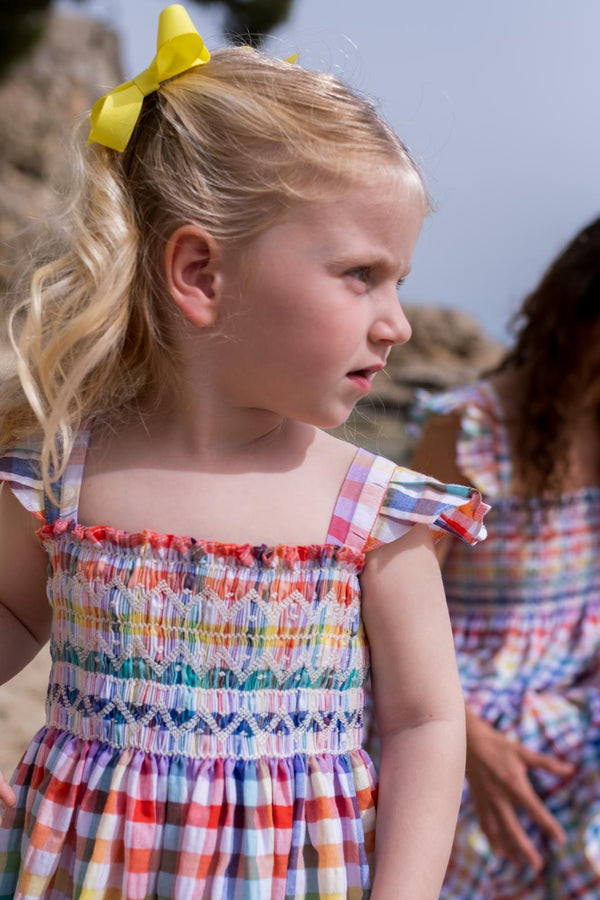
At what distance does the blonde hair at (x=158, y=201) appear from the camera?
133 cm

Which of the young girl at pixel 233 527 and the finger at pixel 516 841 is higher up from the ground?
the young girl at pixel 233 527

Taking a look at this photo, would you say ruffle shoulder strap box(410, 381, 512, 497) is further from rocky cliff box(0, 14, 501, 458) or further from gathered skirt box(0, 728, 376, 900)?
rocky cliff box(0, 14, 501, 458)

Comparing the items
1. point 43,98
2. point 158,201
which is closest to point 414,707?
point 158,201

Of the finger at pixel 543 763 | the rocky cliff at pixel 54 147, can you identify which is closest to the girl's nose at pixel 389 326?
the finger at pixel 543 763

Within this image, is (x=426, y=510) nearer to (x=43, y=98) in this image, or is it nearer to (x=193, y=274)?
(x=193, y=274)

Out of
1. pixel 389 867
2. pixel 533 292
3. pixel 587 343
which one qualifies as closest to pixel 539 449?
pixel 587 343

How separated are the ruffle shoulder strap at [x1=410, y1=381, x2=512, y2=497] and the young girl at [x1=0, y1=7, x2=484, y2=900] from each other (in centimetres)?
102

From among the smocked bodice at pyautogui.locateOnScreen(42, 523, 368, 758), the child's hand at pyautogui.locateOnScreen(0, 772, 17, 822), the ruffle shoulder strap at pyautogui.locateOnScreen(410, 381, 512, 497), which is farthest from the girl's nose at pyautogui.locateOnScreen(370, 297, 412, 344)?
the ruffle shoulder strap at pyautogui.locateOnScreen(410, 381, 512, 497)

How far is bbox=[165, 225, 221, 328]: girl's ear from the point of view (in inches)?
54.1

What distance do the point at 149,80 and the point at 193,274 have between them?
0.95ft

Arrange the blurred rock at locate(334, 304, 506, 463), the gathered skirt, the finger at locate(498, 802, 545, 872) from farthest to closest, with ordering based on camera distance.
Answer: the blurred rock at locate(334, 304, 506, 463) < the finger at locate(498, 802, 545, 872) < the gathered skirt

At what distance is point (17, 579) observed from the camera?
151cm

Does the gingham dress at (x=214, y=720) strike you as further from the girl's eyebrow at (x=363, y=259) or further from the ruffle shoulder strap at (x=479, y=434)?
the ruffle shoulder strap at (x=479, y=434)

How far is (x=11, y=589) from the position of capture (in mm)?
1506
